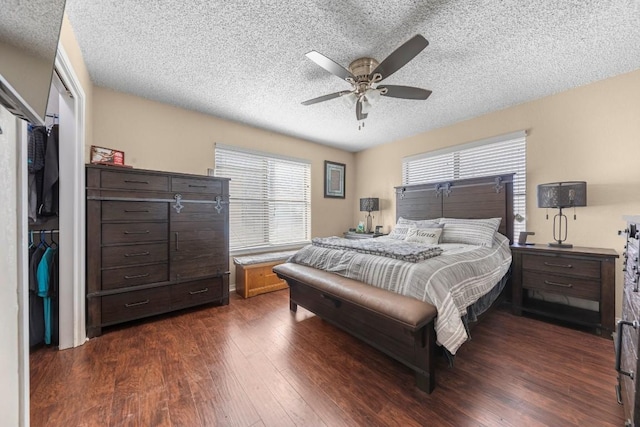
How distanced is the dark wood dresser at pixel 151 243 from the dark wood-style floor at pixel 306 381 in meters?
0.30

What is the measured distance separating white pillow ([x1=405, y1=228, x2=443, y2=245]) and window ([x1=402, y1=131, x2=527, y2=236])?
3.51 ft

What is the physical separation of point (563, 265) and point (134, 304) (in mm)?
4325

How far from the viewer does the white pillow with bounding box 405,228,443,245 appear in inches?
119

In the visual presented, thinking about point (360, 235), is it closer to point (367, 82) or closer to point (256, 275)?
point (256, 275)

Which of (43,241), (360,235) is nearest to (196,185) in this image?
(43,241)

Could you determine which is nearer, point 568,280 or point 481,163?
point 568,280

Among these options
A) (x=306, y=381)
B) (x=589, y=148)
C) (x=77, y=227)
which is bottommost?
(x=306, y=381)

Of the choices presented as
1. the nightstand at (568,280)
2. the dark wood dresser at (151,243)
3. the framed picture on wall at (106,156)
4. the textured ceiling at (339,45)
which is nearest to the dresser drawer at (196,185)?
the dark wood dresser at (151,243)

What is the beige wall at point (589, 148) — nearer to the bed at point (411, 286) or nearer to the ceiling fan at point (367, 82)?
the bed at point (411, 286)

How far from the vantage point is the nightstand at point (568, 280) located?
2.25 meters

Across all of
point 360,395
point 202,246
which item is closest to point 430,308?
point 360,395

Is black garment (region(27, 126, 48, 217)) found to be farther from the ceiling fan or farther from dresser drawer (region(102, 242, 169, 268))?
the ceiling fan

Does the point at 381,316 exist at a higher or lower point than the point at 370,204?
lower

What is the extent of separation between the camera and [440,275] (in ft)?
5.83
